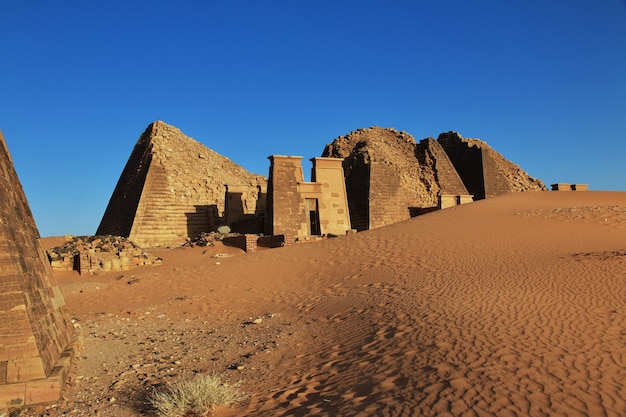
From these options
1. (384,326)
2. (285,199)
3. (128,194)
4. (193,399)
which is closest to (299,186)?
(285,199)

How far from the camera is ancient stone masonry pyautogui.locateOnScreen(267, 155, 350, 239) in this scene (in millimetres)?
23359

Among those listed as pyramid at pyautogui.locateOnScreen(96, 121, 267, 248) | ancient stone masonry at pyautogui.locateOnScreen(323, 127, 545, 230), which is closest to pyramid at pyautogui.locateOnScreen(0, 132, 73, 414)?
pyramid at pyautogui.locateOnScreen(96, 121, 267, 248)

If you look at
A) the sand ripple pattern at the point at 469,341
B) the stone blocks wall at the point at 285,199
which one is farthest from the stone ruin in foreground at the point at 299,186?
the sand ripple pattern at the point at 469,341

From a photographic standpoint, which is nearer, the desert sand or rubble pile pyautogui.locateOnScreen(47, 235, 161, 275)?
the desert sand

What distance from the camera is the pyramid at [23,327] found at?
5109mm

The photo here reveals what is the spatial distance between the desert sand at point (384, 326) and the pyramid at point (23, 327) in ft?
0.98

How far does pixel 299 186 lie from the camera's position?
78.7ft

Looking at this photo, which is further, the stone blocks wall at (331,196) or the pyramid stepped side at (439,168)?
the pyramid stepped side at (439,168)

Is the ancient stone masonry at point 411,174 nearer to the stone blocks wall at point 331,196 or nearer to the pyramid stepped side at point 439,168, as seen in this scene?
the pyramid stepped side at point 439,168

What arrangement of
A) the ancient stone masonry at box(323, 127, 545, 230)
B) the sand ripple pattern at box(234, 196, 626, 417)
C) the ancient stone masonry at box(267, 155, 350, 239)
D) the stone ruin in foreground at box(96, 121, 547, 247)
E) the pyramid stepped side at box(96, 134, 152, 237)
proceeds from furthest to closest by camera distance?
the ancient stone masonry at box(323, 127, 545, 230) → the pyramid stepped side at box(96, 134, 152, 237) → the stone ruin in foreground at box(96, 121, 547, 247) → the ancient stone masonry at box(267, 155, 350, 239) → the sand ripple pattern at box(234, 196, 626, 417)

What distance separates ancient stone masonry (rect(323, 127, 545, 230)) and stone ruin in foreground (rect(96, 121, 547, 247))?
82 millimetres

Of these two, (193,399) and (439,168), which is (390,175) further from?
(193,399)

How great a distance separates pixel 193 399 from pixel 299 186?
19.2 meters

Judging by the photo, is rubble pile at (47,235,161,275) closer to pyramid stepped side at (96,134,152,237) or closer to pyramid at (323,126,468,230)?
pyramid stepped side at (96,134,152,237)
